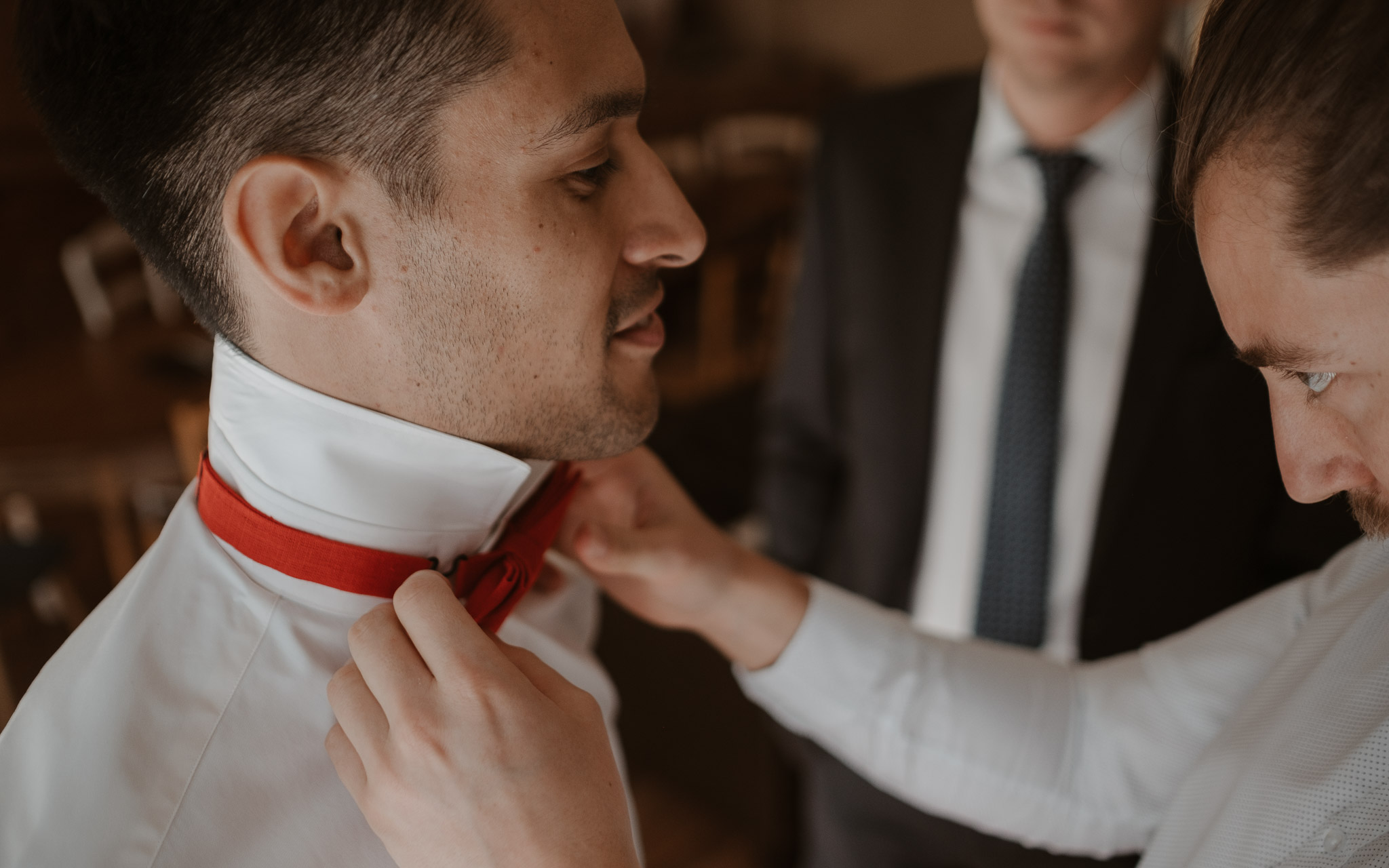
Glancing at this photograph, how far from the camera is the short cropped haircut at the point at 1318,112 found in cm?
62

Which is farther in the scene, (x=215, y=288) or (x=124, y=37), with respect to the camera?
(x=215, y=288)

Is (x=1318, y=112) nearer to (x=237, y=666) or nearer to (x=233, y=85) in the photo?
(x=233, y=85)

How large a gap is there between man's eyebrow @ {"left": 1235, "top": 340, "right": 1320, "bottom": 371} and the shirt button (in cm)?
37

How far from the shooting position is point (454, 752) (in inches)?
28.3

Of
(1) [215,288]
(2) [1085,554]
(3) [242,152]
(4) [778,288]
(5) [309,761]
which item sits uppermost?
(3) [242,152]

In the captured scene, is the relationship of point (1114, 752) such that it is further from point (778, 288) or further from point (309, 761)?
point (778, 288)

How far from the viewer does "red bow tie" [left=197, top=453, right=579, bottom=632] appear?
2.82 ft

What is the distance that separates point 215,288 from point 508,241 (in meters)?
0.26

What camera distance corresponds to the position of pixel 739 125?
5.59m

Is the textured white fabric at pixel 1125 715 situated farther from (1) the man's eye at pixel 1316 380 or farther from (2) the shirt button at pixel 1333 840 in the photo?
(1) the man's eye at pixel 1316 380

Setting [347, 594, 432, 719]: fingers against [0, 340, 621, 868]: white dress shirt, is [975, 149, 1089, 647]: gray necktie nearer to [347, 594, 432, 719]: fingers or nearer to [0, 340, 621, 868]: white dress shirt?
[0, 340, 621, 868]: white dress shirt

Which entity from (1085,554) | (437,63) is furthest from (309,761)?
(1085,554)

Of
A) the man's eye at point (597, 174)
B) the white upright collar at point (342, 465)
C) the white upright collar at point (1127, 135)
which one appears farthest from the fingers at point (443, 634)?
the white upright collar at point (1127, 135)

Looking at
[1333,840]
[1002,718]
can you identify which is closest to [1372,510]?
[1333,840]
